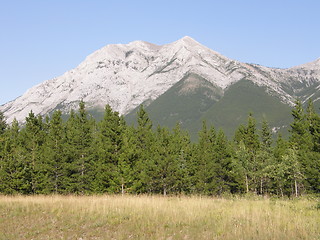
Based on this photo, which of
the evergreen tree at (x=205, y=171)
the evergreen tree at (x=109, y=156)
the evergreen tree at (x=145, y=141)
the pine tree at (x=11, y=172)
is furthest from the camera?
the evergreen tree at (x=205, y=171)

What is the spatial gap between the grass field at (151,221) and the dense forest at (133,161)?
64.1 ft

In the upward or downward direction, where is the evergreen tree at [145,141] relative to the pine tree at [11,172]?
upward

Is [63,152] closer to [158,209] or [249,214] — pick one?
[158,209]

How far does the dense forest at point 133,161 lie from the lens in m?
35.9

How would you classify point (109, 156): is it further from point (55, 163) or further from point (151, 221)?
point (151, 221)

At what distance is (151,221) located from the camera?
12305 mm

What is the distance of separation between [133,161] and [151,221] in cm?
2385

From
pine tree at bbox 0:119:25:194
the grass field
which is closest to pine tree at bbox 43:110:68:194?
pine tree at bbox 0:119:25:194

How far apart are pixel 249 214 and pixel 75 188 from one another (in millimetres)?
34033

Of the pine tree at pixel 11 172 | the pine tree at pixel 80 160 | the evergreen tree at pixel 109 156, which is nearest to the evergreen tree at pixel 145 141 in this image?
Result: the evergreen tree at pixel 109 156

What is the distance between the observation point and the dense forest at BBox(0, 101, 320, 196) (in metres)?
35.9

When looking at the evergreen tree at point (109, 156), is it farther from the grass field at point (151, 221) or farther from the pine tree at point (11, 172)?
the grass field at point (151, 221)

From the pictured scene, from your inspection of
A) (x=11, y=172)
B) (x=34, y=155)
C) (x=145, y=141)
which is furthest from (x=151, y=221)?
(x=145, y=141)

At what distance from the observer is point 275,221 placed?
1072 centimetres
